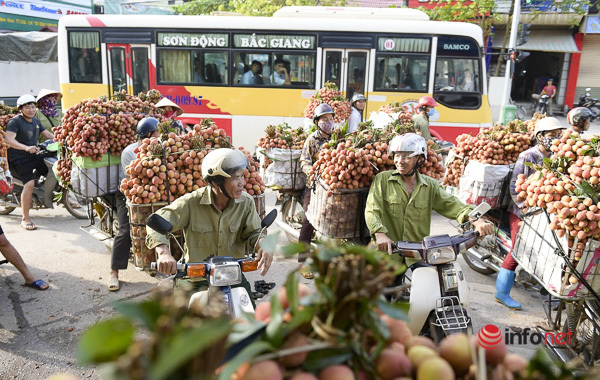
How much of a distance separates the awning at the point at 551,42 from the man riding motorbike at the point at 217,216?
802 inches

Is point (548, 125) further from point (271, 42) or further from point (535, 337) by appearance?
point (271, 42)

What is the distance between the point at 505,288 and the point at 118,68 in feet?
31.2

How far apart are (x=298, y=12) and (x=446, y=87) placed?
12.5 ft

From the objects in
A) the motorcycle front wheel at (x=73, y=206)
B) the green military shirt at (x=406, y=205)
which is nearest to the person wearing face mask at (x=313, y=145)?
the green military shirt at (x=406, y=205)

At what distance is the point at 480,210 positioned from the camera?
326cm

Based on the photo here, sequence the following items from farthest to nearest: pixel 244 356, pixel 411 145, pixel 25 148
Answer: pixel 25 148
pixel 411 145
pixel 244 356

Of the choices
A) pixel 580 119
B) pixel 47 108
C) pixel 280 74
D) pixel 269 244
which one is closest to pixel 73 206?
pixel 47 108

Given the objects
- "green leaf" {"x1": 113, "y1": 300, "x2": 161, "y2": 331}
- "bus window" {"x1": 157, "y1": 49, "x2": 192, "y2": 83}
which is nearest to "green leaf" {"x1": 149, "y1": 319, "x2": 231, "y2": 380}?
"green leaf" {"x1": 113, "y1": 300, "x2": 161, "y2": 331}

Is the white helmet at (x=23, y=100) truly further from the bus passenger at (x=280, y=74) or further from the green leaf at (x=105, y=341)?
the green leaf at (x=105, y=341)

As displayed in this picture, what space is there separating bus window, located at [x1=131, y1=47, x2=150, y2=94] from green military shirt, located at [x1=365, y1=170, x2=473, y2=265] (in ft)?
28.5

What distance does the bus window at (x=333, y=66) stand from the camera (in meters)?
10.6

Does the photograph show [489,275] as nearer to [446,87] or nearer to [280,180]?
[280,180]

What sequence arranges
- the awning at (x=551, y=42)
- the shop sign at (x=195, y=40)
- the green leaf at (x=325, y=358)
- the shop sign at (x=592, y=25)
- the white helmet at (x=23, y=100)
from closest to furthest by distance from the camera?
the green leaf at (x=325, y=358) < the white helmet at (x=23, y=100) < the shop sign at (x=195, y=40) < the shop sign at (x=592, y=25) < the awning at (x=551, y=42)

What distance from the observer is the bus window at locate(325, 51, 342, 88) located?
10.6 m
